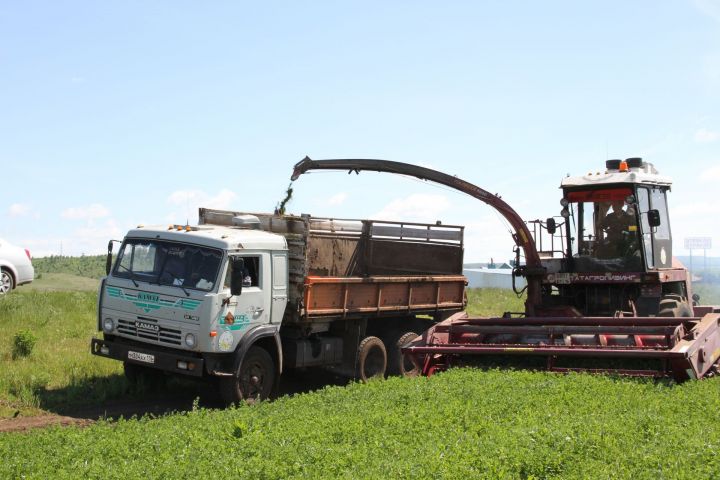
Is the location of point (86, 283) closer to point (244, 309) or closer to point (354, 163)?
point (354, 163)

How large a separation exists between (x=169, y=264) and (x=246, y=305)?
1358 millimetres

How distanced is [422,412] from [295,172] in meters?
8.53

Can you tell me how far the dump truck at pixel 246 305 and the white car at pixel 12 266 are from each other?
763cm

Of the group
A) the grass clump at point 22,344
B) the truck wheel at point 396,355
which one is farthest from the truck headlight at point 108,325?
the truck wheel at point 396,355

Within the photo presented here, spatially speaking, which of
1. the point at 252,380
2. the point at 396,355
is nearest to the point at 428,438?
the point at 252,380

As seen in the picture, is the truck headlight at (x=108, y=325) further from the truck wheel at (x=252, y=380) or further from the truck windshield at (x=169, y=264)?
the truck wheel at (x=252, y=380)

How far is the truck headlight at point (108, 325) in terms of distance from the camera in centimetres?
1227

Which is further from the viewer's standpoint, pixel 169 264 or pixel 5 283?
pixel 5 283

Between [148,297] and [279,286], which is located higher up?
[279,286]

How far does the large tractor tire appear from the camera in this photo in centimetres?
1344

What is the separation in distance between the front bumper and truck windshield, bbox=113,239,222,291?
1037 millimetres

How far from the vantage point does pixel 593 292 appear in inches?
571

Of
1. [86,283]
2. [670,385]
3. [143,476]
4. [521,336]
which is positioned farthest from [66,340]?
[86,283]

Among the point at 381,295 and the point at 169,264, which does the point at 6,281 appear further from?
the point at 381,295
